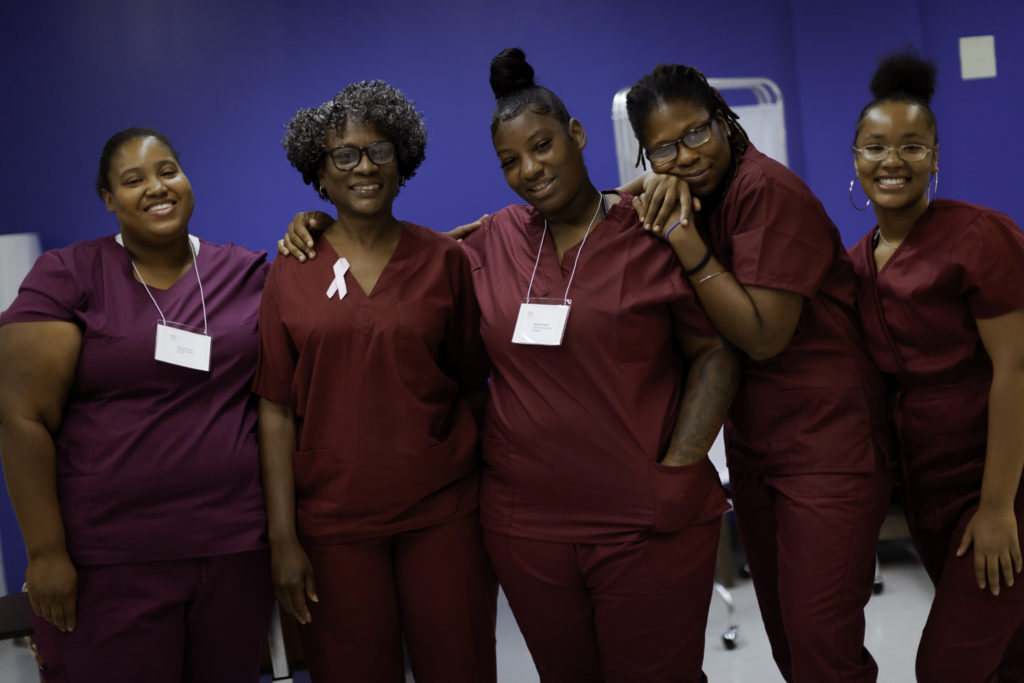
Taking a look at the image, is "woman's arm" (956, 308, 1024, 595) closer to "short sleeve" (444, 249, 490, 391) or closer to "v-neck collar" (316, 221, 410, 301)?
"short sleeve" (444, 249, 490, 391)

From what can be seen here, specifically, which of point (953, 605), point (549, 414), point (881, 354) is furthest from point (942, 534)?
point (549, 414)

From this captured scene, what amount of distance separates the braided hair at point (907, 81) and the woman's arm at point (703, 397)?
564 mm

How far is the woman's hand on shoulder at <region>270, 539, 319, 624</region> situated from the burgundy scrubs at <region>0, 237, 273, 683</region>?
6 centimetres

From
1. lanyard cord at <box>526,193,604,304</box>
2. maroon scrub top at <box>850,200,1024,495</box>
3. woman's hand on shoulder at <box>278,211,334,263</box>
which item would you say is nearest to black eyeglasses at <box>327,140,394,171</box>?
woman's hand on shoulder at <box>278,211,334,263</box>

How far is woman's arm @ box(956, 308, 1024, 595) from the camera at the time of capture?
1.79 metres

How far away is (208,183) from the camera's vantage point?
370 cm

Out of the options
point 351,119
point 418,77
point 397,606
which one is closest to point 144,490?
point 397,606

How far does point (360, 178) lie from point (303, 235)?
0.61ft

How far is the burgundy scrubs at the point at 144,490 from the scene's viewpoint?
Answer: 1830 millimetres

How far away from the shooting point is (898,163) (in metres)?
1.88

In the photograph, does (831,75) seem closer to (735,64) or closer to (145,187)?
(735,64)

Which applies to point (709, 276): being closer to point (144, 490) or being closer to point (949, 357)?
point (949, 357)

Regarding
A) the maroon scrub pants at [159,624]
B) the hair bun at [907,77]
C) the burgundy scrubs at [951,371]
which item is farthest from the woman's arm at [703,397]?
the maroon scrub pants at [159,624]

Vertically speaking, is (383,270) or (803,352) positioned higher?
(383,270)
